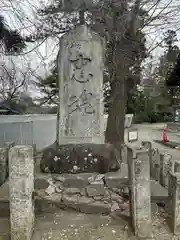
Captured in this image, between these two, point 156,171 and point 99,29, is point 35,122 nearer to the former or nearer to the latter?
point 99,29

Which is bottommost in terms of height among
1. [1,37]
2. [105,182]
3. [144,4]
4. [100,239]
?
[100,239]

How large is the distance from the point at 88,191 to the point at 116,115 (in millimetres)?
4611

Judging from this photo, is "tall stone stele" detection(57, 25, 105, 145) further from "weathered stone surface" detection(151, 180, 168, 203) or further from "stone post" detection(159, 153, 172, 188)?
"weathered stone surface" detection(151, 180, 168, 203)

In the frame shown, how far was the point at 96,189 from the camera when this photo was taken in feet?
13.1

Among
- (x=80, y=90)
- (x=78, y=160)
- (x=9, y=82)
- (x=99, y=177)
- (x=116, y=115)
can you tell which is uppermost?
(x=9, y=82)

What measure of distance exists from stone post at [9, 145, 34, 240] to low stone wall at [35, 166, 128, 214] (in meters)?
0.88

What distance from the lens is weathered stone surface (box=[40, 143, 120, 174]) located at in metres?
4.46

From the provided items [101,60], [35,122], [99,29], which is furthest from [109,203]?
[35,122]

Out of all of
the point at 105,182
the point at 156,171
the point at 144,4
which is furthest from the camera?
the point at 144,4

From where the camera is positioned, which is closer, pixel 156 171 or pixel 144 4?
pixel 156 171

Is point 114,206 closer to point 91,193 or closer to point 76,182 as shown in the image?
point 91,193

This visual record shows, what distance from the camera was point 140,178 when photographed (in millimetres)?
3115

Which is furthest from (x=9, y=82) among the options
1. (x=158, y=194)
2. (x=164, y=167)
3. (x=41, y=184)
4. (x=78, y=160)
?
(x=158, y=194)

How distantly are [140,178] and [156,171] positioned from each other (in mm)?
2007
